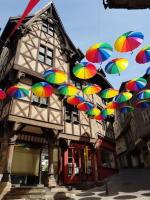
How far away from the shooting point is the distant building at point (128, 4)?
752cm

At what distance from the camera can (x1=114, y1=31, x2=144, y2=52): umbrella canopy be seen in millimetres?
8094

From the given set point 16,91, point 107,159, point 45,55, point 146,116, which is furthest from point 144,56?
point 146,116

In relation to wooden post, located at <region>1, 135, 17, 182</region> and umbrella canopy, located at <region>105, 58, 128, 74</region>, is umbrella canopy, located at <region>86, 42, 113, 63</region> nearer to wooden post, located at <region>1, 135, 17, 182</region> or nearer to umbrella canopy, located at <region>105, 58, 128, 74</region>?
umbrella canopy, located at <region>105, 58, 128, 74</region>

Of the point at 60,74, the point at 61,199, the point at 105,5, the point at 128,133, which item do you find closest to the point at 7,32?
the point at 60,74

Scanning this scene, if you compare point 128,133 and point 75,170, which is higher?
point 128,133

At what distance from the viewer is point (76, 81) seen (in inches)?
669

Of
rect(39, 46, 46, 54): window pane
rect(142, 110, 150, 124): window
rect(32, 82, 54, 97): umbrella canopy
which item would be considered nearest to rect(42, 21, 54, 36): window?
rect(39, 46, 46, 54): window pane

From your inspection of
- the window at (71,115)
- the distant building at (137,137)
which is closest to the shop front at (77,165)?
the window at (71,115)

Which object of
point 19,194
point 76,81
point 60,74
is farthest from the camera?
point 76,81

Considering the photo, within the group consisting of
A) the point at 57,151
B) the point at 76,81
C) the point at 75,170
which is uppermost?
the point at 76,81

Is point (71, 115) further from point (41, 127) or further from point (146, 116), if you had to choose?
point (146, 116)

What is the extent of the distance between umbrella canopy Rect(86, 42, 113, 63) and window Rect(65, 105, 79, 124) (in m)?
6.47

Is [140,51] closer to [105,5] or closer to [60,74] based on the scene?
[105,5]

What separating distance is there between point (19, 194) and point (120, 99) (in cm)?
777
